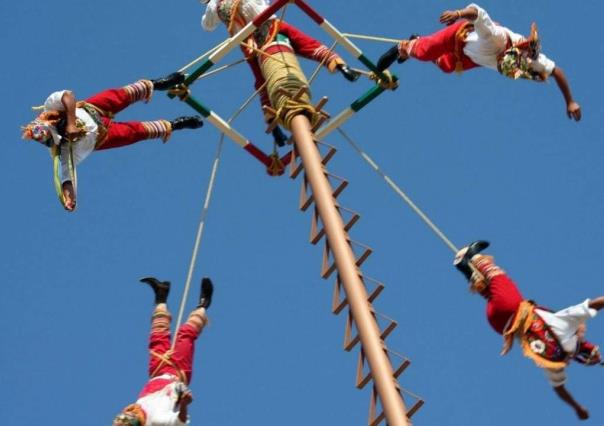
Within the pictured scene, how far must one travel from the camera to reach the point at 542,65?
538 inches

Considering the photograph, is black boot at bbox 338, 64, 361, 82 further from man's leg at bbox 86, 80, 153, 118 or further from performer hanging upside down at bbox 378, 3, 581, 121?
man's leg at bbox 86, 80, 153, 118

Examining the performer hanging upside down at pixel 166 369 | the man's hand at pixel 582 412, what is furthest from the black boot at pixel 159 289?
the man's hand at pixel 582 412

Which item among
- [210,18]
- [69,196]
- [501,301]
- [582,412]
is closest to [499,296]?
[501,301]

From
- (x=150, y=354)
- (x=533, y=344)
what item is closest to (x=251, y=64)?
(x=150, y=354)

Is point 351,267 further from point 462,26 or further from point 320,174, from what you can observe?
point 462,26

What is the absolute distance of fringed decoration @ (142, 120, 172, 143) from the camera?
593 inches

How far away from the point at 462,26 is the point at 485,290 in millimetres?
2665

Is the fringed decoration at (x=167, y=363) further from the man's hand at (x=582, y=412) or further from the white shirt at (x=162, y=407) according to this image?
the man's hand at (x=582, y=412)

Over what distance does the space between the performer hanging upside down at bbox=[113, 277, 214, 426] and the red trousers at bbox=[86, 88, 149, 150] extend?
4.67ft

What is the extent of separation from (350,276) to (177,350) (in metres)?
1.84

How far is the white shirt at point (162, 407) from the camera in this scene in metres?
12.9

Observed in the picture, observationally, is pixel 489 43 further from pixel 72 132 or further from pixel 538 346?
pixel 72 132

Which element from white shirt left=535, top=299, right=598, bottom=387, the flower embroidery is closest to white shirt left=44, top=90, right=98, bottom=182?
the flower embroidery

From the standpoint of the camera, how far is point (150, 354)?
13477 mm
